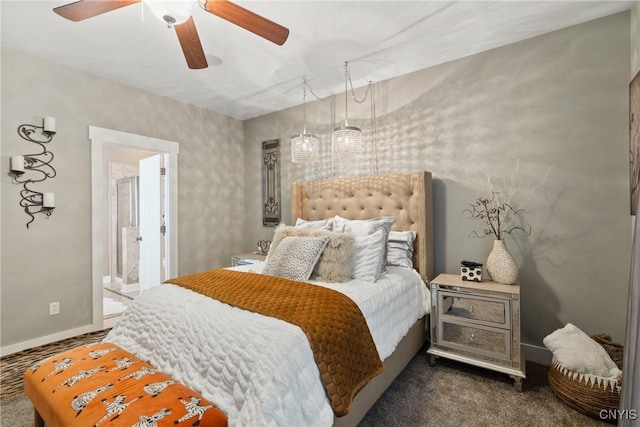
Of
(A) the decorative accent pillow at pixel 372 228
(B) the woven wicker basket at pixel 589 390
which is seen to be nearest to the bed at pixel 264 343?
(A) the decorative accent pillow at pixel 372 228

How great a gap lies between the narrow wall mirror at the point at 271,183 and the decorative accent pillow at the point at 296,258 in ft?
6.03

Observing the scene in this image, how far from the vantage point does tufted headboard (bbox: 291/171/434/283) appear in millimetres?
2727

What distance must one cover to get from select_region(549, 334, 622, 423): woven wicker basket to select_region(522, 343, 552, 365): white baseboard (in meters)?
0.43

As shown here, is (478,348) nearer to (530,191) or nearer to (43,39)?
(530,191)

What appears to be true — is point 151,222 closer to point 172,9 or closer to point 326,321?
point 172,9

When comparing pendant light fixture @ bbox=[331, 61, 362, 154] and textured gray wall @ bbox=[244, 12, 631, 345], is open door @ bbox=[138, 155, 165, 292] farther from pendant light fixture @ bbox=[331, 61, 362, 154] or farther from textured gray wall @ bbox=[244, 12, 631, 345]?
textured gray wall @ bbox=[244, 12, 631, 345]

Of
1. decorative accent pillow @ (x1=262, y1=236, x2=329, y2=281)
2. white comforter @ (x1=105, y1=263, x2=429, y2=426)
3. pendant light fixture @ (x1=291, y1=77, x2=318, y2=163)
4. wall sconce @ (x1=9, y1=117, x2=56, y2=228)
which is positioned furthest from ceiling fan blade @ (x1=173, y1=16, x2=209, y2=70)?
wall sconce @ (x1=9, y1=117, x2=56, y2=228)

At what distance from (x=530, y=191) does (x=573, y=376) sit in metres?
1.35

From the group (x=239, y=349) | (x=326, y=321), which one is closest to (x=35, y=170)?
(x=239, y=349)

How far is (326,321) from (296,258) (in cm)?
82

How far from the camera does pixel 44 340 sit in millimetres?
2777

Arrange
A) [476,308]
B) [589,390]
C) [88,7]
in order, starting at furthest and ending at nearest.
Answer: [476,308] → [589,390] → [88,7]

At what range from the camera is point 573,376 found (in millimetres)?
1850

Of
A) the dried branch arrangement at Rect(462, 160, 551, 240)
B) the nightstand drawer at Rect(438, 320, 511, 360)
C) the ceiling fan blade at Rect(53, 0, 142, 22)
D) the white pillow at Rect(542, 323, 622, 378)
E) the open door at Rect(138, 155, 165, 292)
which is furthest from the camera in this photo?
the open door at Rect(138, 155, 165, 292)
